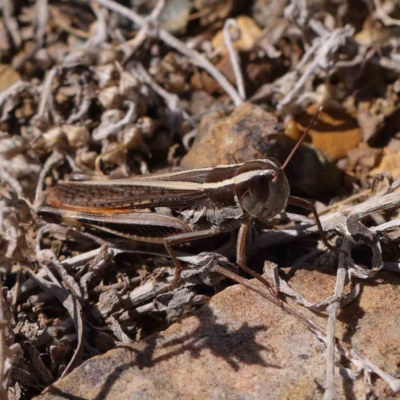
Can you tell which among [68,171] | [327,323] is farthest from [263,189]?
[68,171]

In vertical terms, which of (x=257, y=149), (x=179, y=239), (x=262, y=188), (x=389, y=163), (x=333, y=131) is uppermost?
(x=262, y=188)

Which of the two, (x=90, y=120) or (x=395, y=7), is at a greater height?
(x=395, y=7)

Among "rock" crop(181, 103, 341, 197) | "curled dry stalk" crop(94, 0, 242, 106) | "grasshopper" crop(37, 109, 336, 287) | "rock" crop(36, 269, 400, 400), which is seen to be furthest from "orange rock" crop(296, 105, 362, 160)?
"rock" crop(36, 269, 400, 400)

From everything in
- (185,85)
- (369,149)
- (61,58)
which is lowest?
(369,149)

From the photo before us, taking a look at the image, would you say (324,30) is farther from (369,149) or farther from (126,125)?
(126,125)

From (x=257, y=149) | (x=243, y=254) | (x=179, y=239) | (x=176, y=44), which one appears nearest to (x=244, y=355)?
(x=243, y=254)

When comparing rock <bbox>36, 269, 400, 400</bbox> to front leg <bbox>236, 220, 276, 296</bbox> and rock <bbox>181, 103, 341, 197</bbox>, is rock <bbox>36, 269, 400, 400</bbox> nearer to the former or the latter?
front leg <bbox>236, 220, 276, 296</bbox>

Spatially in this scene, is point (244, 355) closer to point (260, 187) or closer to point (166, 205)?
point (260, 187)
